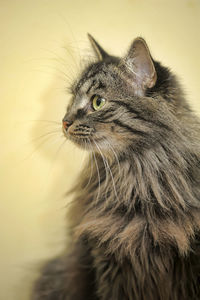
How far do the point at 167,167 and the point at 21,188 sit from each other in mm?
765

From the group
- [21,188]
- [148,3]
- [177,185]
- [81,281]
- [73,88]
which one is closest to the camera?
[177,185]

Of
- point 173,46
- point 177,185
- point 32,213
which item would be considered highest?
point 173,46

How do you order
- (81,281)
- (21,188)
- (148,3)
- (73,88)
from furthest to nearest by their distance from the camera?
(148,3)
(21,188)
(73,88)
(81,281)

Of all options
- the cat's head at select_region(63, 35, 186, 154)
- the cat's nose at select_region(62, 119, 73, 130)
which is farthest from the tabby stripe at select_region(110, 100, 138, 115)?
the cat's nose at select_region(62, 119, 73, 130)

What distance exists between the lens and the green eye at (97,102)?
98cm

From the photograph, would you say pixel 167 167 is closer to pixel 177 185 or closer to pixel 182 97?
pixel 177 185

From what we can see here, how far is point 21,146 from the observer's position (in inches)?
50.6

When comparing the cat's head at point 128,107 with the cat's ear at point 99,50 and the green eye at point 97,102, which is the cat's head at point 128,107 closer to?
the green eye at point 97,102

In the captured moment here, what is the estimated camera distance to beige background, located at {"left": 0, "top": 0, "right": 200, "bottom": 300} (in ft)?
4.11

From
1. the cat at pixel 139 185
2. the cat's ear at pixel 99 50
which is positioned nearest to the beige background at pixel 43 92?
the cat's ear at pixel 99 50

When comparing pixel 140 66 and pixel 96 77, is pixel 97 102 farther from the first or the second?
pixel 140 66

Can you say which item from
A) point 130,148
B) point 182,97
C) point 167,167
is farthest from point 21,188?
point 182,97

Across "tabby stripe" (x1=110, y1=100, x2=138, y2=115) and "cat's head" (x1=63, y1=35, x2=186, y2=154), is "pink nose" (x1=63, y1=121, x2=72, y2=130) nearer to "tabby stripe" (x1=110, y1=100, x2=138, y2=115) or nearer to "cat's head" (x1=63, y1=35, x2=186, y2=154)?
"cat's head" (x1=63, y1=35, x2=186, y2=154)

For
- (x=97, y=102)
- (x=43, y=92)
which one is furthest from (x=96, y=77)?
(x=43, y=92)
